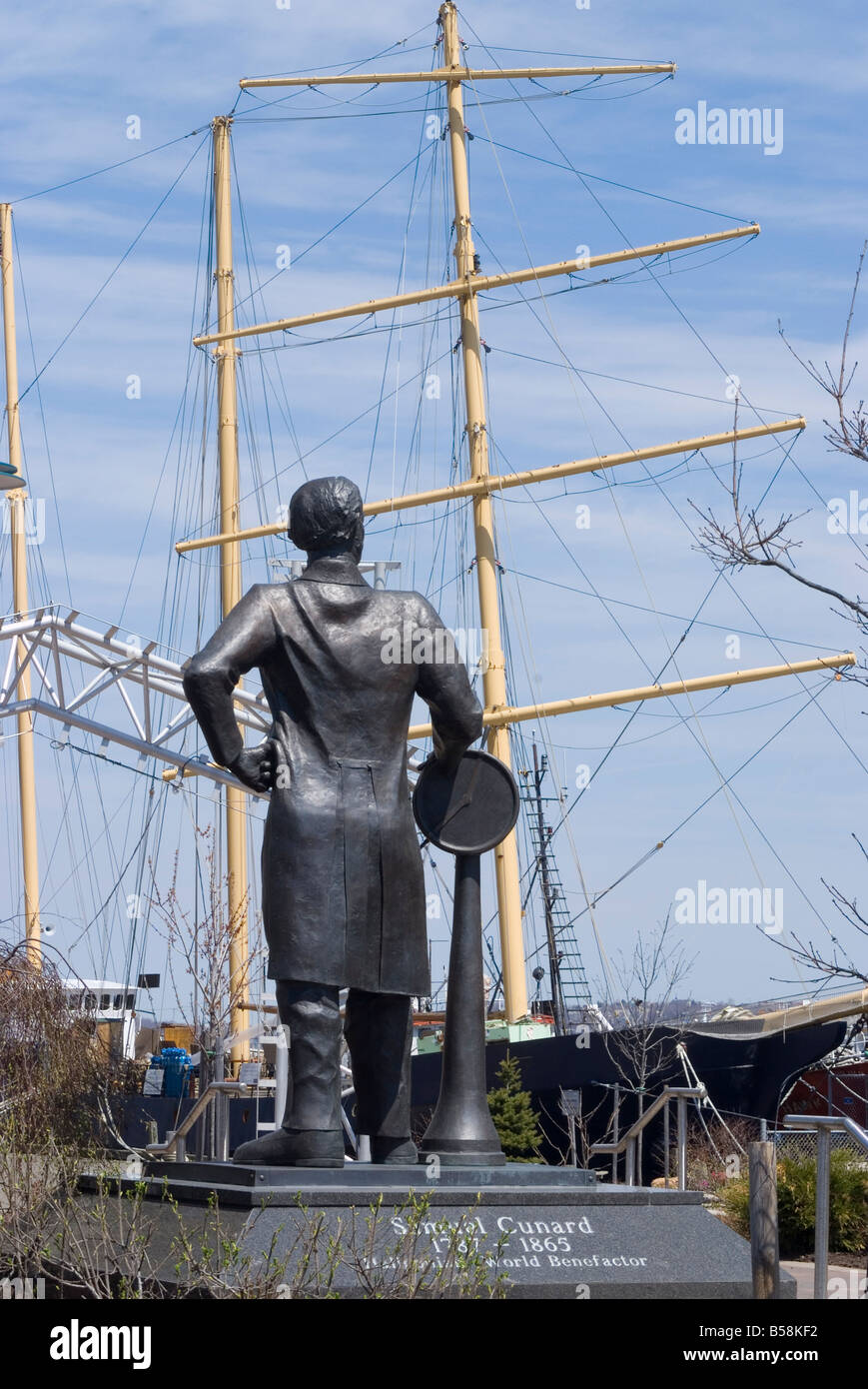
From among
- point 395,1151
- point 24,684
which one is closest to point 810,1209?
point 395,1151

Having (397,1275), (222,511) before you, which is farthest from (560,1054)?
(397,1275)

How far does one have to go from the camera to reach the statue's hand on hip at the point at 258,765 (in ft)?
26.7

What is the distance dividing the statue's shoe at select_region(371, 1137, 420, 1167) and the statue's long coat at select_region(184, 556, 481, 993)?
70 centimetres

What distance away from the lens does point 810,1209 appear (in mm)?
14914

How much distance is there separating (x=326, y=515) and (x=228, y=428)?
97.6 feet

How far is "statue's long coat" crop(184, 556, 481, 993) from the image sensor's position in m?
8.09

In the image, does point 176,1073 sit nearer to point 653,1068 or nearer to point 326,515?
point 653,1068

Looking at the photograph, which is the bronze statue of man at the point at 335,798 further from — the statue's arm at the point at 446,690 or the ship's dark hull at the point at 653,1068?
the ship's dark hull at the point at 653,1068

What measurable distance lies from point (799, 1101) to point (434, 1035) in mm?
6287

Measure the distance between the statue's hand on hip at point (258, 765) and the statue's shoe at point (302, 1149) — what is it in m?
1.51

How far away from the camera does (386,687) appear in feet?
27.6

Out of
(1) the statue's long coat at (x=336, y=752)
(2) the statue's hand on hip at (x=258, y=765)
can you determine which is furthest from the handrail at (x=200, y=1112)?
(2) the statue's hand on hip at (x=258, y=765)

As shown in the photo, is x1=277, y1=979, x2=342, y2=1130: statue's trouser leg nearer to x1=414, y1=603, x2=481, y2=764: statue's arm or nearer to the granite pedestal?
the granite pedestal

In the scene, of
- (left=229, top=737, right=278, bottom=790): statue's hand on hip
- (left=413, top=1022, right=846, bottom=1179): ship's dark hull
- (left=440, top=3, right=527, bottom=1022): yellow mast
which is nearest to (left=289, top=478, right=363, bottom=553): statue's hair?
(left=229, top=737, right=278, bottom=790): statue's hand on hip
